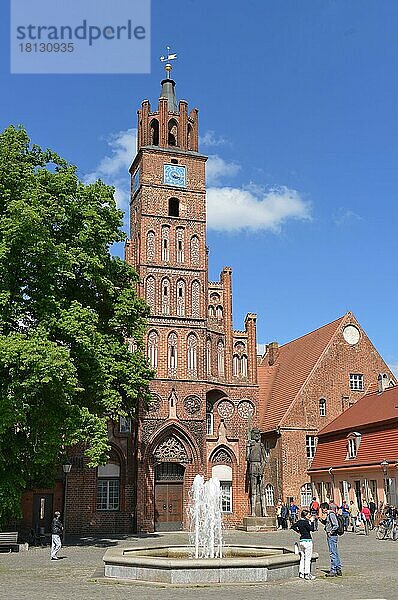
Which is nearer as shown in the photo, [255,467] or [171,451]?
[255,467]

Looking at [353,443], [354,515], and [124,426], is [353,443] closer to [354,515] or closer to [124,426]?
[354,515]

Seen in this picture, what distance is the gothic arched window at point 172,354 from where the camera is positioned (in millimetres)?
38094

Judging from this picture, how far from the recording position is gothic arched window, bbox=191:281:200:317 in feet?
129

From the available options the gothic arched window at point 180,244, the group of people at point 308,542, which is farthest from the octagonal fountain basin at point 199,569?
the gothic arched window at point 180,244

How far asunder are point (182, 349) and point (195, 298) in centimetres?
304

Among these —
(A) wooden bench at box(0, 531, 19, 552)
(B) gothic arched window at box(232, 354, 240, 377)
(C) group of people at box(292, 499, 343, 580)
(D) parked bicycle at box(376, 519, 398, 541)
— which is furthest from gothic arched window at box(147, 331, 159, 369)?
(C) group of people at box(292, 499, 343, 580)

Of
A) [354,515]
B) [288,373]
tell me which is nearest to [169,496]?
[354,515]

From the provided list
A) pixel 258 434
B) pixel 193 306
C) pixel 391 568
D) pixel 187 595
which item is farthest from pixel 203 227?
pixel 187 595

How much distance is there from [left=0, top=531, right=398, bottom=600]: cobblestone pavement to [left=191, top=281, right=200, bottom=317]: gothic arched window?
58.0ft

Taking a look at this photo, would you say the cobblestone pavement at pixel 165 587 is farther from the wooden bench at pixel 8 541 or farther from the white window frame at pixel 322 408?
the white window frame at pixel 322 408

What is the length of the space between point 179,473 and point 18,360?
16.9 m

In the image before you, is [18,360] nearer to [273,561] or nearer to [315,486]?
[273,561]

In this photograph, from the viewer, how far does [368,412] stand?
38.4 metres

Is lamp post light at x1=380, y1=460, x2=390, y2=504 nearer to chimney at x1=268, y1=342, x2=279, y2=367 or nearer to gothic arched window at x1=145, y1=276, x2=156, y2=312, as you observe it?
gothic arched window at x1=145, y1=276, x2=156, y2=312
